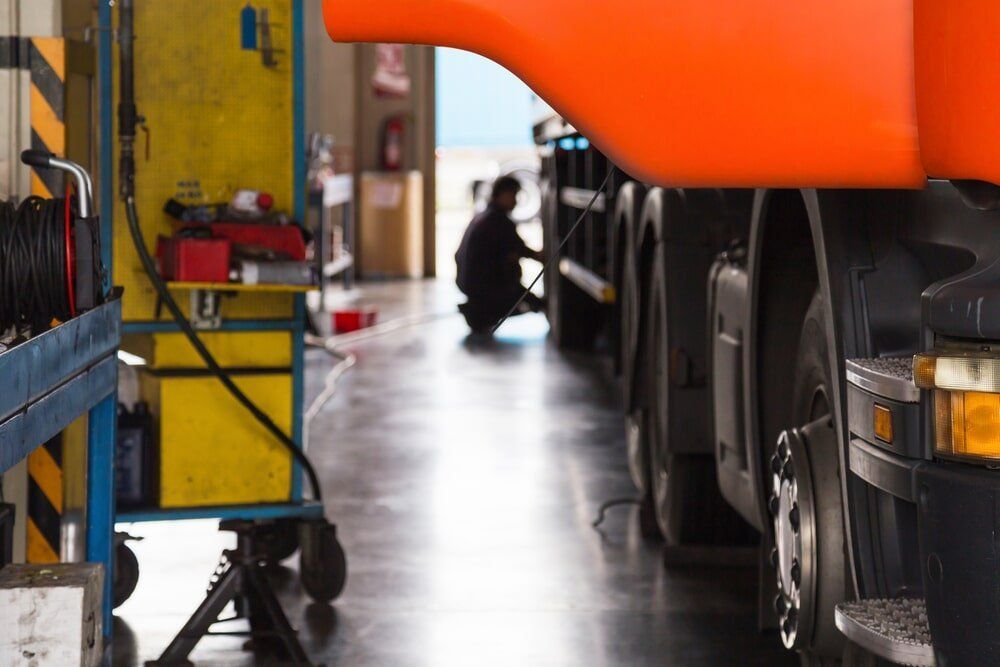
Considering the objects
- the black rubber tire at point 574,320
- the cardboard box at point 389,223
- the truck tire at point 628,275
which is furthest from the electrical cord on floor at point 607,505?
the cardboard box at point 389,223

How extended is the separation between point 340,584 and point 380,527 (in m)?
1.09

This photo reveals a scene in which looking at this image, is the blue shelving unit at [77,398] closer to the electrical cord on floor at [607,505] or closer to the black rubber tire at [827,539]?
the black rubber tire at [827,539]

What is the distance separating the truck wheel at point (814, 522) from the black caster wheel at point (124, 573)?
7.33 ft

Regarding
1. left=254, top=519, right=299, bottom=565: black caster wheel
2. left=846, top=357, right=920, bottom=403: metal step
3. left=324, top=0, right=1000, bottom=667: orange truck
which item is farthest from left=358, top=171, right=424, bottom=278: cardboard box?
left=846, top=357, right=920, bottom=403: metal step

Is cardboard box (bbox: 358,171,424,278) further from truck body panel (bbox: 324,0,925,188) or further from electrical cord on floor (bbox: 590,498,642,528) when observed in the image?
truck body panel (bbox: 324,0,925,188)

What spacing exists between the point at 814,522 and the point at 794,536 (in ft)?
0.29

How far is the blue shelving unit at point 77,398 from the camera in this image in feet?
8.48

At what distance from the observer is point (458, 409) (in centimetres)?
887

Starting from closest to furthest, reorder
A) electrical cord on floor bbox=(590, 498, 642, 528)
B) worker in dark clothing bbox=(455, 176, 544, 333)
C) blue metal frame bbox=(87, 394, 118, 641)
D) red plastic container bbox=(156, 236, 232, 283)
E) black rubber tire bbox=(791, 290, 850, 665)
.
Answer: black rubber tire bbox=(791, 290, 850, 665) → blue metal frame bbox=(87, 394, 118, 641) → red plastic container bbox=(156, 236, 232, 283) → electrical cord on floor bbox=(590, 498, 642, 528) → worker in dark clothing bbox=(455, 176, 544, 333)

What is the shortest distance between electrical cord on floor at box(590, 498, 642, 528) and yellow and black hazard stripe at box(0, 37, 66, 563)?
2417 mm

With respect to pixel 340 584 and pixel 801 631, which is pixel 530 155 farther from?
pixel 801 631

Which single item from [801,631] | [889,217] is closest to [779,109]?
[889,217]

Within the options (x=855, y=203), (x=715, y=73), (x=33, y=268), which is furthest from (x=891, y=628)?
(x=33, y=268)

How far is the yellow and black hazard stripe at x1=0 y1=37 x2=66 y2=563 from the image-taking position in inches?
159
